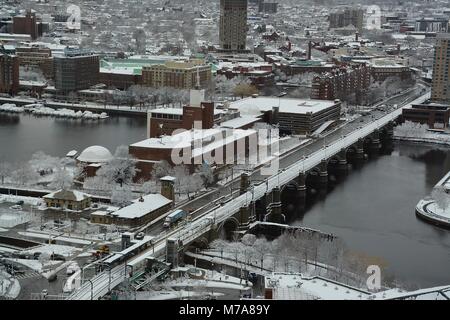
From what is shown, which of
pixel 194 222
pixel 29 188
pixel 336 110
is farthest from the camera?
pixel 336 110

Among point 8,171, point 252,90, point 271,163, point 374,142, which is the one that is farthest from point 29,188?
point 252,90

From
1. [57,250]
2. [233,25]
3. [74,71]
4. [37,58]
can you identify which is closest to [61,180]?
[57,250]

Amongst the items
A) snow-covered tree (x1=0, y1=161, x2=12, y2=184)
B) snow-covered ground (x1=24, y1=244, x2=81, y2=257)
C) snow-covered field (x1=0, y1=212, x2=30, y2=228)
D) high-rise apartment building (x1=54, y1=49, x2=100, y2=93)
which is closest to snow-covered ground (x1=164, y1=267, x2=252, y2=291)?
snow-covered ground (x1=24, y1=244, x2=81, y2=257)

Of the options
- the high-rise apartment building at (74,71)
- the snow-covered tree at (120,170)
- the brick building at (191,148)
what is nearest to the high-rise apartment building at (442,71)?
the brick building at (191,148)

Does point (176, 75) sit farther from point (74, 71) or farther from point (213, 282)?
point (213, 282)

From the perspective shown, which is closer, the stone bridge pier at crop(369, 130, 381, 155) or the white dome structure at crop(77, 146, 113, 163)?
the white dome structure at crop(77, 146, 113, 163)

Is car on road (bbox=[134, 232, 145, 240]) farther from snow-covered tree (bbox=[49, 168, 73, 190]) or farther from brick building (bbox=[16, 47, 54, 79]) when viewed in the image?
brick building (bbox=[16, 47, 54, 79])

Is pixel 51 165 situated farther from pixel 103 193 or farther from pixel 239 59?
pixel 239 59
